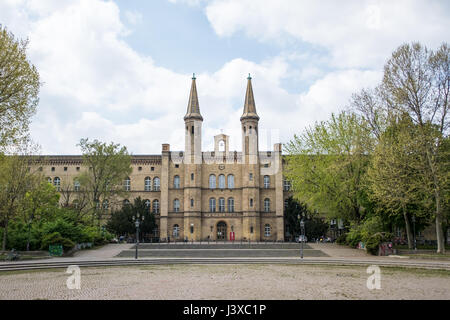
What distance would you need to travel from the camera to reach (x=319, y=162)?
36.9 meters

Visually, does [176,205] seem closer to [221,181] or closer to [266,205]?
[221,181]

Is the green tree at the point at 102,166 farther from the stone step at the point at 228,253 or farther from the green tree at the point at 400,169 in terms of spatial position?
the green tree at the point at 400,169

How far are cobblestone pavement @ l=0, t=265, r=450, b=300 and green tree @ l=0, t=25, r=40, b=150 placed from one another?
26.2 feet

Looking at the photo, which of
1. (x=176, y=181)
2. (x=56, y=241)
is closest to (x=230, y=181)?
(x=176, y=181)

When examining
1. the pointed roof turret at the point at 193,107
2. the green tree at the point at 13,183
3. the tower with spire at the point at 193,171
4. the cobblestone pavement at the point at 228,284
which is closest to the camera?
the cobblestone pavement at the point at 228,284

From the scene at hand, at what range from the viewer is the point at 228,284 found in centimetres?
1712

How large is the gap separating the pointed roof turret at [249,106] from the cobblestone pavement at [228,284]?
33.9 m

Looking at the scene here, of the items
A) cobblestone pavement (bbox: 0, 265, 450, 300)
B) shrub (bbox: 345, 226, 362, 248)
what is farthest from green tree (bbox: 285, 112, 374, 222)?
cobblestone pavement (bbox: 0, 265, 450, 300)

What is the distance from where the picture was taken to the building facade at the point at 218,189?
175 ft

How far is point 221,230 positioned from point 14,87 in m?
36.3

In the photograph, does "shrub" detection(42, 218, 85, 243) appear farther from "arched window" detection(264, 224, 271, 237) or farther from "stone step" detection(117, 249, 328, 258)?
"arched window" detection(264, 224, 271, 237)

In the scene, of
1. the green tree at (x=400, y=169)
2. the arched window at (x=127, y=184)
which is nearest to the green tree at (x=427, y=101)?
the green tree at (x=400, y=169)
